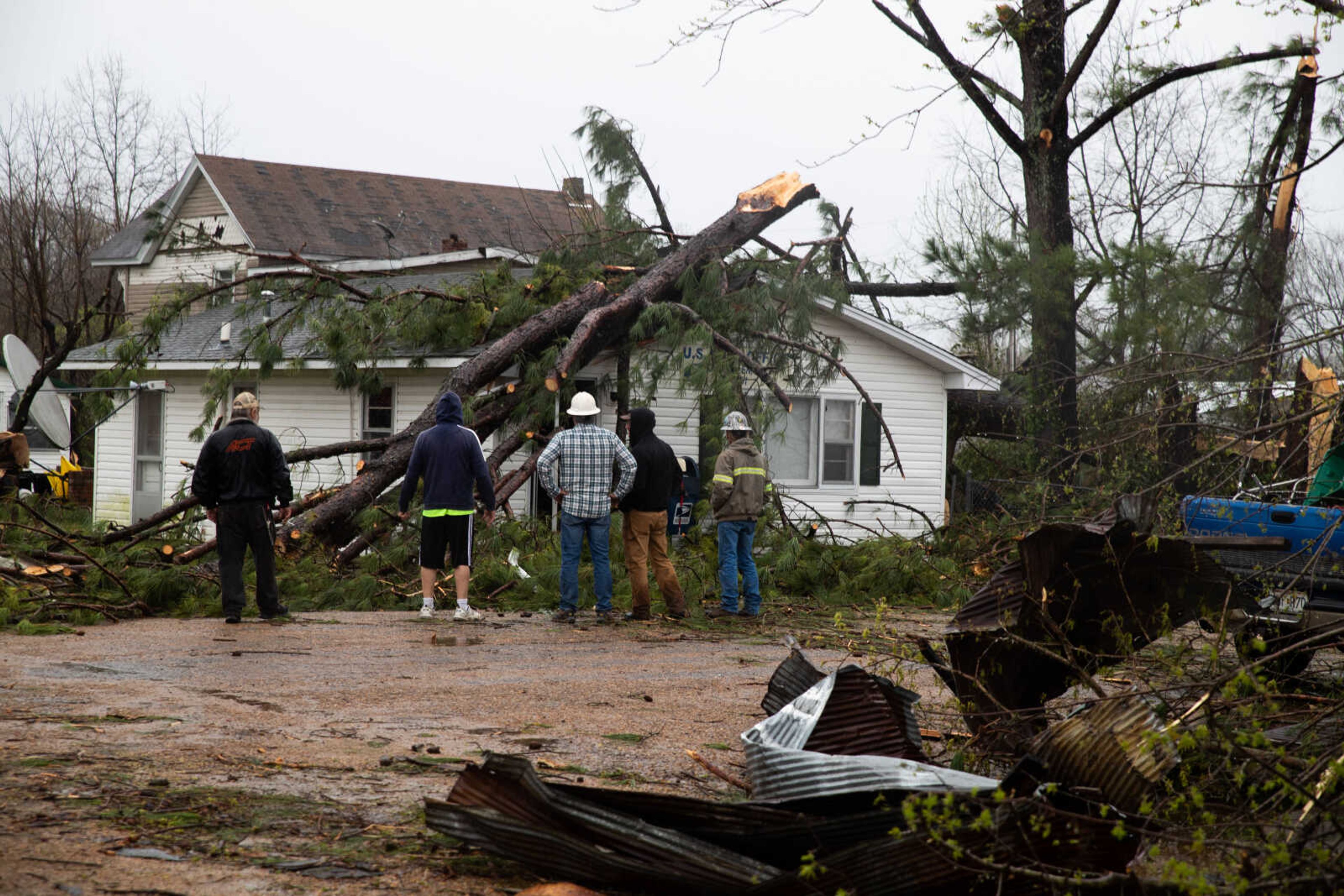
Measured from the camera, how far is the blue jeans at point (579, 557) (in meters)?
10.7

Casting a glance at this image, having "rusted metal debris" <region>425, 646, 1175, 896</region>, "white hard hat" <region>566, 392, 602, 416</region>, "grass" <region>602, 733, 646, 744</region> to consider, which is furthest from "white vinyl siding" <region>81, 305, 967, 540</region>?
"rusted metal debris" <region>425, 646, 1175, 896</region>

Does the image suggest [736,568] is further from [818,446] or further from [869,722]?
[818,446]

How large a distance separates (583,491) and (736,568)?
1736 millimetres

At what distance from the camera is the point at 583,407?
10.9 metres

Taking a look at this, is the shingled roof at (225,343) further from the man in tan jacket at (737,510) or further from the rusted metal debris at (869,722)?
the rusted metal debris at (869,722)

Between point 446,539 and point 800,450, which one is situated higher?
point 800,450

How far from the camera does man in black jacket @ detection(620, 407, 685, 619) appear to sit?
1078 cm

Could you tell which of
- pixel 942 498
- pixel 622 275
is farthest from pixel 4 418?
pixel 942 498

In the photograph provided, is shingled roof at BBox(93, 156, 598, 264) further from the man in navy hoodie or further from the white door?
the man in navy hoodie

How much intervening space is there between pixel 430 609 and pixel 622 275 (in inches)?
241

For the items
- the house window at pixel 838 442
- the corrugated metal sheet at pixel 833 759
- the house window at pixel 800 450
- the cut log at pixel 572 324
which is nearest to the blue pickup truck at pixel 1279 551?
the corrugated metal sheet at pixel 833 759

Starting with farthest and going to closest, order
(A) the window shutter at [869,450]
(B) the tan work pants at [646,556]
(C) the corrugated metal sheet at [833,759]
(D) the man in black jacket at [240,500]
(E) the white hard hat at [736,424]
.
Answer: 1. (A) the window shutter at [869,450]
2. (E) the white hard hat at [736,424]
3. (B) the tan work pants at [646,556]
4. (D) the man in black jacket at [240,500]
5. (C) the corrugated metal sheet at [833,759]

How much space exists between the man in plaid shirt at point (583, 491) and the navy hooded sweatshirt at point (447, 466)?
1.89ft

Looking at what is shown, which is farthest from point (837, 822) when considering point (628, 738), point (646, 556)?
point (646, 556)
